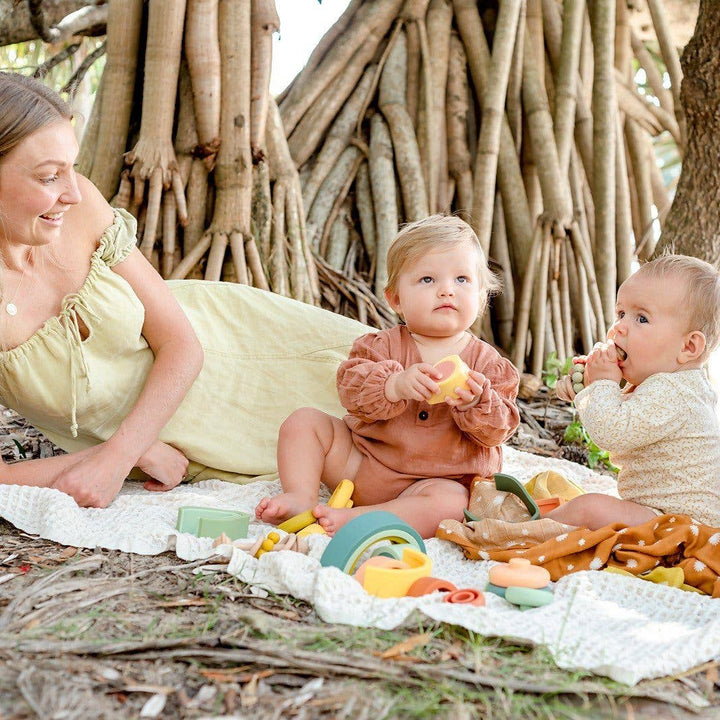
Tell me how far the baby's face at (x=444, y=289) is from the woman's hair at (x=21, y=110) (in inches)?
37.4

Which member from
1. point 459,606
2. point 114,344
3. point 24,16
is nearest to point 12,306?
point 114,344

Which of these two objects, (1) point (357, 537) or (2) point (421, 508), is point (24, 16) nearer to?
(2) point (421, 508)

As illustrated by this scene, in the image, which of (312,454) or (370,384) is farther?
(312,454)

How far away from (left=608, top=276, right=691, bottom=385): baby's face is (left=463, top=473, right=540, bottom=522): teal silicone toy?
383 millimetres

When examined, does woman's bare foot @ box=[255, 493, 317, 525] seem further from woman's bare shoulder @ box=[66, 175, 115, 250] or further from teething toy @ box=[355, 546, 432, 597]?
woman's bare shoulder @ box=[66, 175, 115, 250]

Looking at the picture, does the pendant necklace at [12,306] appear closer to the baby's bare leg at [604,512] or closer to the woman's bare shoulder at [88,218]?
the woman's bare shoulder at [88,218]

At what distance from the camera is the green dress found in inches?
90.5

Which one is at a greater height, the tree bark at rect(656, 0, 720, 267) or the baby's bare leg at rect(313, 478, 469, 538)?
the tree bark at rect(656, 0, 720, 267)

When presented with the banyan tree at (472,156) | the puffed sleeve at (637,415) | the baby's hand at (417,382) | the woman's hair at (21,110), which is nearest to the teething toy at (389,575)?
the baby's hand at (417,382)

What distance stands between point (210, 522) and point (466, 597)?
0.65m

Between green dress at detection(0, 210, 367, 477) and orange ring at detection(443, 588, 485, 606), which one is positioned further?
green dress at detection(0, 210, 367, 477)

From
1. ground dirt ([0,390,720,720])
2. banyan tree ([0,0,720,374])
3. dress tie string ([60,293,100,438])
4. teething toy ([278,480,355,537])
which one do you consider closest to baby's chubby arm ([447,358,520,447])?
teething toy ([278,480,355,537])

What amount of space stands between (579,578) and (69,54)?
4.07 metres

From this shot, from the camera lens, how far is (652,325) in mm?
2055
